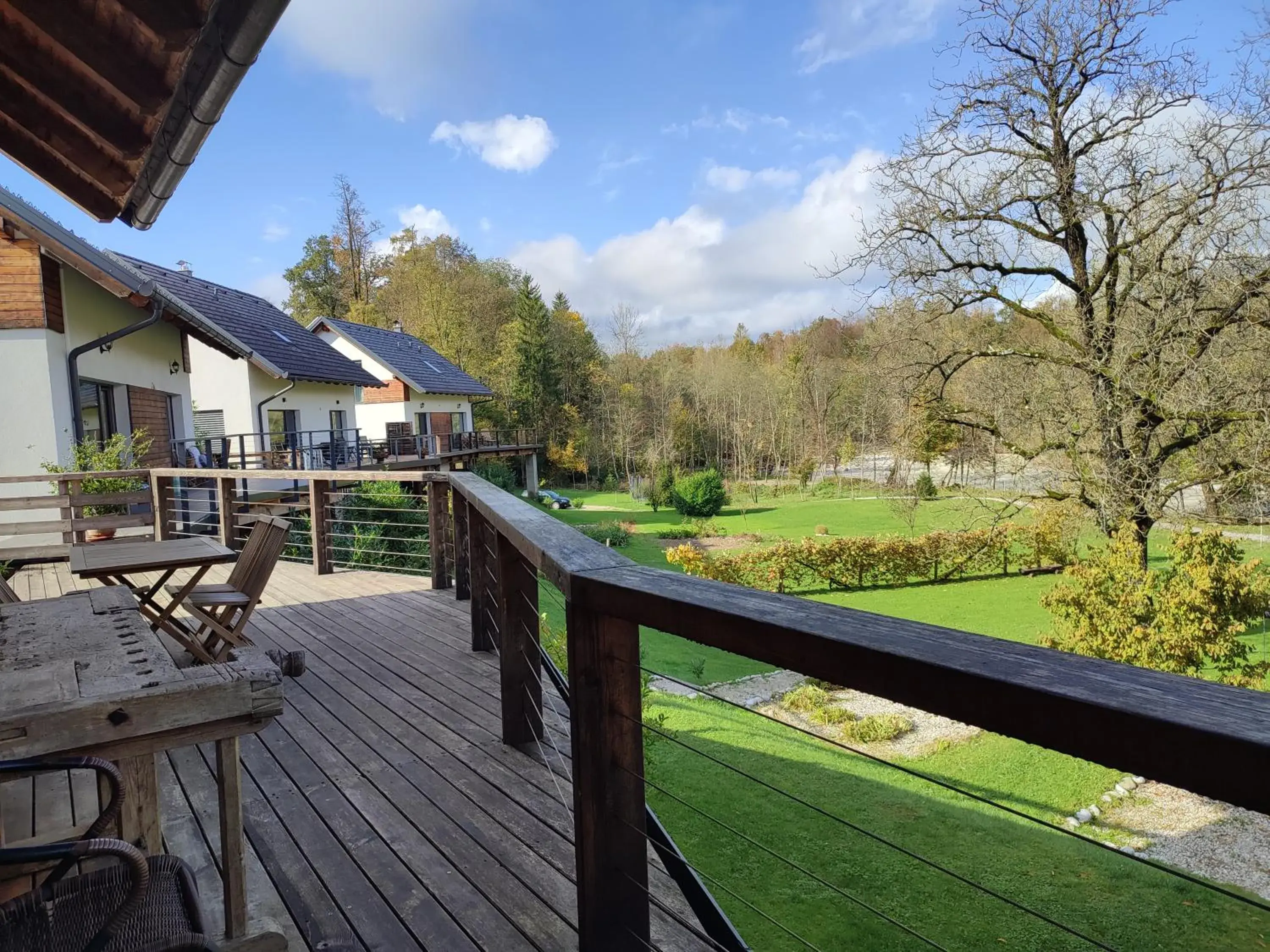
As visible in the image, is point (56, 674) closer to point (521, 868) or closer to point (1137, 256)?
point (521, 868)

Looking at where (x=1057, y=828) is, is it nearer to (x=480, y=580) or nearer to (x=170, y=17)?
(x=170, y=17)

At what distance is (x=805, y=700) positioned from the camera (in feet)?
33.9

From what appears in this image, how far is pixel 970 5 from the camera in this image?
11211 mm

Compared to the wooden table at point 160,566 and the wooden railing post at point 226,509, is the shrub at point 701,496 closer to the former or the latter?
the wooden railing post at point 226,509

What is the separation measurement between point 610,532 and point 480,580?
60.3 ft

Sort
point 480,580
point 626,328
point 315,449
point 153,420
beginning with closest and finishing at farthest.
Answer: point 480,580
point 153,420
point 315,449
point 626,328

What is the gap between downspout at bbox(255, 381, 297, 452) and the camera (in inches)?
700

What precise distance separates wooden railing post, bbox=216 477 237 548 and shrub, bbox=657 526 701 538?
56.3 feet

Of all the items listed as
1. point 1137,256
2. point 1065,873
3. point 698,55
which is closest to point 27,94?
point 1065,873

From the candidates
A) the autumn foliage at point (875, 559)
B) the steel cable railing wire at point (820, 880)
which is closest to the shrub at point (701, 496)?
the autumn foliage at point (875, 559)

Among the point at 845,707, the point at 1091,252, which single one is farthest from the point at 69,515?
the point at 1091,252

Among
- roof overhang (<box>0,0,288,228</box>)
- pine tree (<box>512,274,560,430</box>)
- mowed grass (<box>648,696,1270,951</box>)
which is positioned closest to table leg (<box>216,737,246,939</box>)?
roof overhang (<box>0,0,288,228</box>)

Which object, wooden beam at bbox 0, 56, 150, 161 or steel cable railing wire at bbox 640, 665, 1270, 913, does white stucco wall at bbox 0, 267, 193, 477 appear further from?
steel cable railing wire at bbox 640, 665, 1270, 913

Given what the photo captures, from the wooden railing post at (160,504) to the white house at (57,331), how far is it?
2.30 m
